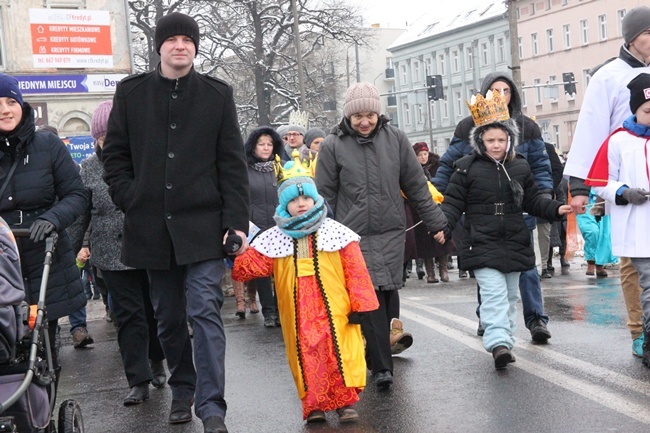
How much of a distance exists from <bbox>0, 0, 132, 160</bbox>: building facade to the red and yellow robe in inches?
685

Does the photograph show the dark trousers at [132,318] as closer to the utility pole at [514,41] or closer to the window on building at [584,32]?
the utility pole at [514,41]

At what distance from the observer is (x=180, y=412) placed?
249 inches

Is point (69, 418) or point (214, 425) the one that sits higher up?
point (69, 418)

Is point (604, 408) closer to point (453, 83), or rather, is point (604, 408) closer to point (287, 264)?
point (287, 264)

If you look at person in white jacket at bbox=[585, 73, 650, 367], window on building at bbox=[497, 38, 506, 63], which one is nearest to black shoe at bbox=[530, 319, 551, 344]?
person in white jacket at bbox=[585, 73, 650, 367]

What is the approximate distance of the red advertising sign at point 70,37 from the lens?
111 feet

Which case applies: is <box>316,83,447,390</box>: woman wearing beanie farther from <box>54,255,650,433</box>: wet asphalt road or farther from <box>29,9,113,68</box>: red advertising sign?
<box>29,9,113,68</box>: red advertising sign

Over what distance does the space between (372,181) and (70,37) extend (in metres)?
28.7

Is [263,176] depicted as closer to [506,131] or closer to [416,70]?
[506,131]

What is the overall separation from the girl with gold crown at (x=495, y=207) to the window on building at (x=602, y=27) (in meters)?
67.3

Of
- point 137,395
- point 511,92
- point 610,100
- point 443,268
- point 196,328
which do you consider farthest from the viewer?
point 443,268

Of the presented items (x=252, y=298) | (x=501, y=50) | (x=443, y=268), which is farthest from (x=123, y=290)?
(x=501, y=50)

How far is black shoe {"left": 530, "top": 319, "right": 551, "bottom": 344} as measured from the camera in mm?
8320

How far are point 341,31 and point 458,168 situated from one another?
36026mm
